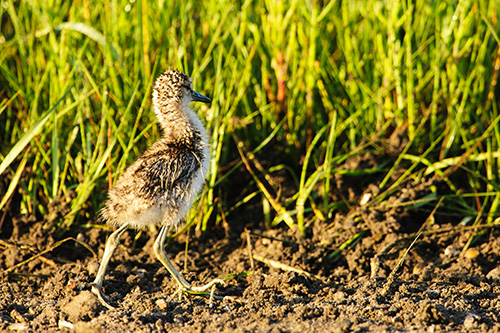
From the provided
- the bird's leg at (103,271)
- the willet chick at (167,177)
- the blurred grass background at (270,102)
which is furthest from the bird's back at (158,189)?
the blurred grass background at (270,102)

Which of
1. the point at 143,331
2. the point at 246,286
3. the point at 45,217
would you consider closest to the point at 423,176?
the point at 246,286

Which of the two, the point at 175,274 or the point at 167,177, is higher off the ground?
the point at 167,177

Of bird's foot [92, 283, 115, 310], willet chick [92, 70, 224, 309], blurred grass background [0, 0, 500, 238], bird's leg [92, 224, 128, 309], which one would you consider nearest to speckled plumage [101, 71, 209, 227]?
willet chick [92, 70, 224, 309]

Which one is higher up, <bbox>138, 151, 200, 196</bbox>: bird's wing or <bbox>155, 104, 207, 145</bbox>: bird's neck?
<bbox>155, 104, 207, 145</bbox>: bird's neck

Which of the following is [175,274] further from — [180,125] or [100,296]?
[180,125]

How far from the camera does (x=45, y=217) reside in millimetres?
4234

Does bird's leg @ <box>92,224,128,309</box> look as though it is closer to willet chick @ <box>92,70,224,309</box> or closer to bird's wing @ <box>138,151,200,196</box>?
willet chick @ <box>92,70,224,309</box>

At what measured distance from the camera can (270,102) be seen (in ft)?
→ 16.2

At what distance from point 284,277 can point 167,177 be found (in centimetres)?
92

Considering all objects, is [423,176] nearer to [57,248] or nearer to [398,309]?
[398,309]

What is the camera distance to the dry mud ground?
3045 millimetres

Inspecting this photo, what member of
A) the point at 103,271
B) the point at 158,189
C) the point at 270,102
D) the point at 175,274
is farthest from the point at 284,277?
the point at 270,102

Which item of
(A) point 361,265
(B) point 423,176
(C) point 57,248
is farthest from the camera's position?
(B) point 423,176

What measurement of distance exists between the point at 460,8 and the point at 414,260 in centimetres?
201
